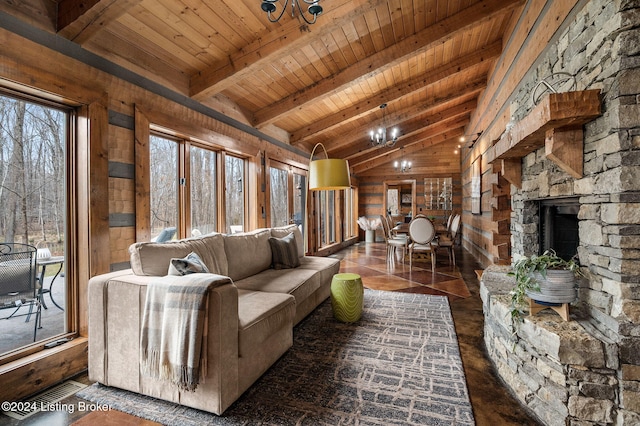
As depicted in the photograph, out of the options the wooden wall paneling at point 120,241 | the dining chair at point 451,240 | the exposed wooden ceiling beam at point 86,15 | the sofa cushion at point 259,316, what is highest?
the exposed wooden ceiling beam at point 86,15

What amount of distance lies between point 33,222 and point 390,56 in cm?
387

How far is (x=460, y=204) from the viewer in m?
9.31

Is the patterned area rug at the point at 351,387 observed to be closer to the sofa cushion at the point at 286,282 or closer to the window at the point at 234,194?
the sofa cushion at the point at 286,282

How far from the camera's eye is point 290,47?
9.59 ft

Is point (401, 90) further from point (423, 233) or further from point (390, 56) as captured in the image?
point (423, 233)

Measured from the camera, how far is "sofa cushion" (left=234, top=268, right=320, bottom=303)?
111 inches

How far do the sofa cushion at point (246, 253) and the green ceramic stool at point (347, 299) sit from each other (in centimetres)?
93

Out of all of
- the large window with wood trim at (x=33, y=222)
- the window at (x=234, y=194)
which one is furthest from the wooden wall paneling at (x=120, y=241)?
the window at (x=234, y=194)

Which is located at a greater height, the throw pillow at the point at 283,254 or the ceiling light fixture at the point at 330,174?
the ceiling light fixture at the point at 330,174

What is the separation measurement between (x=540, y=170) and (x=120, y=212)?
137 inches

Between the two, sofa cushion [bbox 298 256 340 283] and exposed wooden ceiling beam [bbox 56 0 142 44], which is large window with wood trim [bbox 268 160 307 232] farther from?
exposed wooden ceiling beam [bbox 56 0 142 44]

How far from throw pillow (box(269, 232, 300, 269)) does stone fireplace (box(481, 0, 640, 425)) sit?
2282 mm

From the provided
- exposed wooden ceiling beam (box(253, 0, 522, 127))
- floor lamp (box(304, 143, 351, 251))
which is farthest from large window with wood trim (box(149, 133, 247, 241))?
floor lamp (box(304, 143, 351, 251))

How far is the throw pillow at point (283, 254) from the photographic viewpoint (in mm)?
3688
